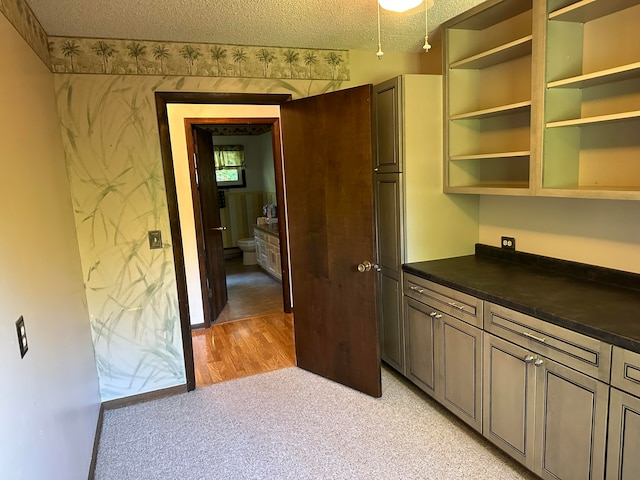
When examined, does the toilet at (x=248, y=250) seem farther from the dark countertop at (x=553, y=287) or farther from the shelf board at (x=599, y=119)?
the shelf board at (x=599, y=119)

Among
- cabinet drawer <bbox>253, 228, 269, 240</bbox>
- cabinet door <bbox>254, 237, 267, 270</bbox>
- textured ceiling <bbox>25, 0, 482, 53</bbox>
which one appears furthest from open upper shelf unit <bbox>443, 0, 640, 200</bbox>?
cabinet door <bbox>254, 237, 267, 270</bbox>

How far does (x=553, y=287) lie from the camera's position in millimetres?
2141

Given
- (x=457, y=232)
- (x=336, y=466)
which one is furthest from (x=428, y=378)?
(x=457, y=232)

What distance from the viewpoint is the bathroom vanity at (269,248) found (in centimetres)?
568

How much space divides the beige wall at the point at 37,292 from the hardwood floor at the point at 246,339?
110 cm

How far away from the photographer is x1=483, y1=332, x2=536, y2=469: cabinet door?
195 centimetres

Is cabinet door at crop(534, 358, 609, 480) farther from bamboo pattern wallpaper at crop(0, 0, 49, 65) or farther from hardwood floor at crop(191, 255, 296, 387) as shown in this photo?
bamboo pattern wallpaper at crop(0, 0, 49, 65)

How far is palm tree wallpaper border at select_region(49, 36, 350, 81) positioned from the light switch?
40.8 inches

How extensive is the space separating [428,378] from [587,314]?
46.8 inches

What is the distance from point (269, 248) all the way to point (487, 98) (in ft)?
12.8

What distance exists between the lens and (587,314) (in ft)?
5.70

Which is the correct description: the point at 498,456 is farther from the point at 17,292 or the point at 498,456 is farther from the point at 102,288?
the point at 102,288

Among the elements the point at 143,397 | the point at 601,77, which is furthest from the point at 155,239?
the point at 601,77

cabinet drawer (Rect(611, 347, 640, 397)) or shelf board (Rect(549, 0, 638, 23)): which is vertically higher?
shelf board (Rect(549, 0, 638, 23))
